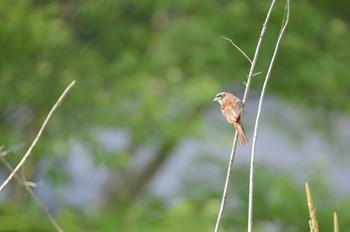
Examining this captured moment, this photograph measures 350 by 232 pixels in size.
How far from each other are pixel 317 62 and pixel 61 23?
6.66 feet

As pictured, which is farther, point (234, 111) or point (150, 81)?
point (150, 81)

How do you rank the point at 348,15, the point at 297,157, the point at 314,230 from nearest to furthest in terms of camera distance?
the point at 314,230 → the point at 348,15 → the point at 297,157

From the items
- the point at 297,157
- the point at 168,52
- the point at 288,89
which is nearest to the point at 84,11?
the point at 168,52

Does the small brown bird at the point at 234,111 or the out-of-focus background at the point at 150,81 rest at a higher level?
the out-of-focus background at the point at 150,81

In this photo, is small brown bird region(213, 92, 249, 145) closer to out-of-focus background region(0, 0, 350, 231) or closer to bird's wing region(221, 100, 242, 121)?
bird's wing region(221, 100, 242, 121)

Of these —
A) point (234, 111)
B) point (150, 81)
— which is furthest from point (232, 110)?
point (150, 81)

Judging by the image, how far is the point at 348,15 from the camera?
790 cm

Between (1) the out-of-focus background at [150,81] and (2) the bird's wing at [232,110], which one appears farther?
(1) the out-of-focus background at [150,81]

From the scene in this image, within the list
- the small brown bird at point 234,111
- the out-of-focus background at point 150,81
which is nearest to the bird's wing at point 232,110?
Answer: the small brown bird at point 234,111

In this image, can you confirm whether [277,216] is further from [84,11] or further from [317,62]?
[84,11]

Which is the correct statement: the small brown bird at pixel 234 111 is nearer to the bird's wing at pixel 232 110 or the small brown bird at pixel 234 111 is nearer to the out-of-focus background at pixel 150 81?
the bird's wing at pixel 232 110

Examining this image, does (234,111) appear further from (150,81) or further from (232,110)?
(150,81)

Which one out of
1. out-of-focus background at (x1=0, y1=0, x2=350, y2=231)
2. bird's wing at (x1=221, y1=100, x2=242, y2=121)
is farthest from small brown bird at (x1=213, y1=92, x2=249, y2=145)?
out-of-focus background at (x1=0, y1=0, x2=350, y2=231)

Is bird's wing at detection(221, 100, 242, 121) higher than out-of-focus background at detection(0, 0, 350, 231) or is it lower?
lower
